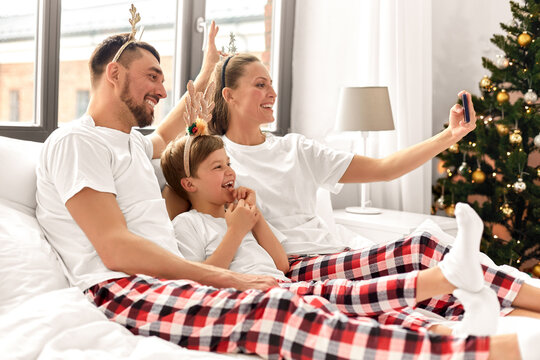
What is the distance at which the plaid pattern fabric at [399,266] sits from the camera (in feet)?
5.08

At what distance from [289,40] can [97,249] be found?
7.60 feet

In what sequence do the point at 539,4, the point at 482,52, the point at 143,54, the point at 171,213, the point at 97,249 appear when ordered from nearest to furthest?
1. the point at 97,249
2. the point at 143,54
3. the point at 171,213
4. the point at 539,4
5. the point at 482,52

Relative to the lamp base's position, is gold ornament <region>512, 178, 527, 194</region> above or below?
above

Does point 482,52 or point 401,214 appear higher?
point 482,52

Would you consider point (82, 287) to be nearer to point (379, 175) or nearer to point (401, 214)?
point (379, 175)

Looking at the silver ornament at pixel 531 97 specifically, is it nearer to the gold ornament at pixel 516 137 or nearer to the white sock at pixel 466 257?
the gold ornament at pixel 516 137

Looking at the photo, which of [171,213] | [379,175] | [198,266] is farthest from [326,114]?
[198,266]

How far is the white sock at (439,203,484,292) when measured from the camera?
4.02ft

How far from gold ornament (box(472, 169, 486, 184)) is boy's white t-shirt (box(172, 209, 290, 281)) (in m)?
1.70

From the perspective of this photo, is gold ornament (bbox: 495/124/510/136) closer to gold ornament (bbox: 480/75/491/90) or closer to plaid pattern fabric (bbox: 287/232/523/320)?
gold ornament (bbox: 480/75/491/90)

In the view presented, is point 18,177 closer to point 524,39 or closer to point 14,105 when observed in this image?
point 14,105

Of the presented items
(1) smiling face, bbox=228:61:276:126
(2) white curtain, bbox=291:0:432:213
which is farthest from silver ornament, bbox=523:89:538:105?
(1) smiling face, bbox=228:61:276:126

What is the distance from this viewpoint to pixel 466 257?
1.22 metres

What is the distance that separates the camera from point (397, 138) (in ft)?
10.9
